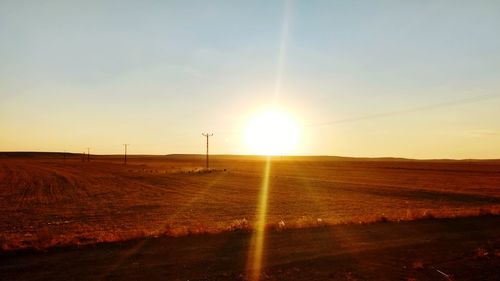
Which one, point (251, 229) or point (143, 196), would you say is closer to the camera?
point (251, 229)

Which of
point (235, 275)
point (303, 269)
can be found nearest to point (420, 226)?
point (303, 269)

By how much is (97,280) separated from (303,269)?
4688mm

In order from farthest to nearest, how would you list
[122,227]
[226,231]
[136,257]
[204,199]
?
[204,199], [122,227], [226,231], [136,257]

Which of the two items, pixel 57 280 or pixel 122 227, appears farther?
pixel 122 227

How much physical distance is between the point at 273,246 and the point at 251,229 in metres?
2.91

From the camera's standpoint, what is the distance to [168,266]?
436 inches

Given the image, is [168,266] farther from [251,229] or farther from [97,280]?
[251,229]

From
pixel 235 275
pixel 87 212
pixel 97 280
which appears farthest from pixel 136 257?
pixel 87 212

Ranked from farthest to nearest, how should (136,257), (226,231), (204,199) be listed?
(204,199) < (226,231) < (136,257)

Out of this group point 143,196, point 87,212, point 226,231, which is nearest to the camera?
point 226,231

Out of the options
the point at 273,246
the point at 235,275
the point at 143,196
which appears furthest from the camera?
the point at 143,196

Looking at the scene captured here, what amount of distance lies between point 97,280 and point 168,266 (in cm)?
178

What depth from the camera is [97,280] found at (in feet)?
32.3

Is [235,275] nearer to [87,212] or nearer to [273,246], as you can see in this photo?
[273,246]
